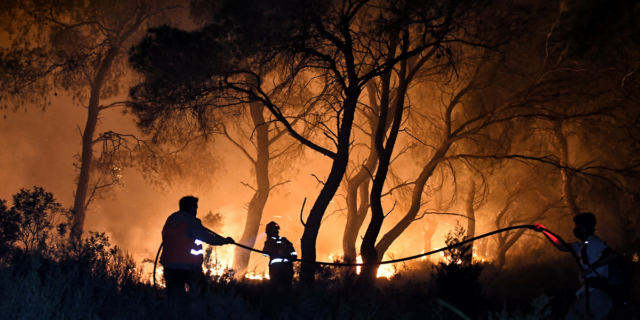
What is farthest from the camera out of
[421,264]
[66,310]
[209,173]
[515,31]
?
[209,173]

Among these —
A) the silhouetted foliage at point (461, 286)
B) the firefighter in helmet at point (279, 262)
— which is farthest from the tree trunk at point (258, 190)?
the silhouetted foliage at point (461, 286)

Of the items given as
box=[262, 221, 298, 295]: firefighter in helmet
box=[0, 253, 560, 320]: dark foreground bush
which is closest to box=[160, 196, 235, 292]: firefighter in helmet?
box=[0, 253, 560, 320]: dark foreground bush

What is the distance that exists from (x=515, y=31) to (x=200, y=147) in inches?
571

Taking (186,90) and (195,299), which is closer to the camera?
(195,299)

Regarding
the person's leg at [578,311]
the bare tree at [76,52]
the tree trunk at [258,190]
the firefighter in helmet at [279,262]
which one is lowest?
the person's leg at [578,311]

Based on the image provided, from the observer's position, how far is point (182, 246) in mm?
6371

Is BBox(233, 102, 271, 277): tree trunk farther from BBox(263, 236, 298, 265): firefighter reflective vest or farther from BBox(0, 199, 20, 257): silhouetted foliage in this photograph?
BBox(263, 236, 298, 265): firefighter reflective vest

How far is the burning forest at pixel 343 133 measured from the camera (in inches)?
235

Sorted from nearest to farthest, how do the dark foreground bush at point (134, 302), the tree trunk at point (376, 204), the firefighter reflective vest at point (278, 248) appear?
the dark foreground bush at point (134, 302), the firefighter reflective vest at point (278, 248), the tree trunk at point (376, 204)

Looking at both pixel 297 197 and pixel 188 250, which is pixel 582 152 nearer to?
pixel 188 250

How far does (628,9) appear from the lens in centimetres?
1195

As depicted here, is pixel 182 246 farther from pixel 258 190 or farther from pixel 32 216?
pixel 258 190

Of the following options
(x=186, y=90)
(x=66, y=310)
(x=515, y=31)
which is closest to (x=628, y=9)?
(x=515, y=31)

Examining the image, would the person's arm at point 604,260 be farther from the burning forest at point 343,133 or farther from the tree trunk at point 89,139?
the tree trunk at point 89,139
